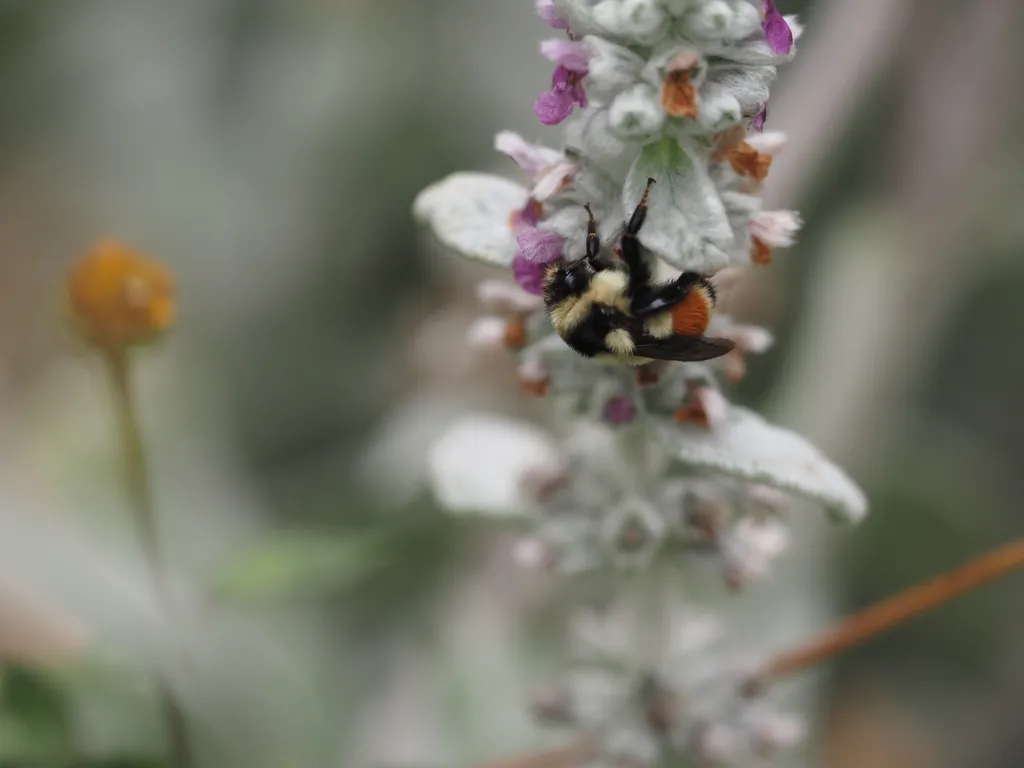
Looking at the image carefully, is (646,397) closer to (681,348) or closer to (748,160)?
(681,348)

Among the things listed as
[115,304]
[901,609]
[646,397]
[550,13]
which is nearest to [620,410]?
[646,397]

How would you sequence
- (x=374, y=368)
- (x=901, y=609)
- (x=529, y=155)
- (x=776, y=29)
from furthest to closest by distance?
(x=374, y=368) < (x=901, y=609) < (x=529, y=155) < (x=776, y=29)

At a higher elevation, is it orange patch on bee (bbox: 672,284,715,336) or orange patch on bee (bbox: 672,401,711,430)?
orange patch on bee (bbox: 672,284,715,336)

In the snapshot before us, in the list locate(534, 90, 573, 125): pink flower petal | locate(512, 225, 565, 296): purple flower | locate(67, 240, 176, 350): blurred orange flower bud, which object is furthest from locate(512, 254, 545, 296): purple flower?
locate(67, 240, 176, 350): blurred orange flower bud

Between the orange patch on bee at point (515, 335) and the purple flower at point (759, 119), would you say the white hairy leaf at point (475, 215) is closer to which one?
the orange patch on bee at point (515, 335)

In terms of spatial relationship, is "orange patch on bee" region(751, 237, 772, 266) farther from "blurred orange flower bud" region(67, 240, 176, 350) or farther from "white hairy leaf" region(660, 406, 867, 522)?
"blurred orange flower bud" region(67, 240, 176, 350)

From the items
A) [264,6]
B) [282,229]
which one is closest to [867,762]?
[282,229]

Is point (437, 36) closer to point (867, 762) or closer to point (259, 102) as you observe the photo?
point (259, 102)

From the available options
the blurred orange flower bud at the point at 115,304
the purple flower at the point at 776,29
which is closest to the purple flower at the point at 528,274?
the purple flower at the point at 776,29
